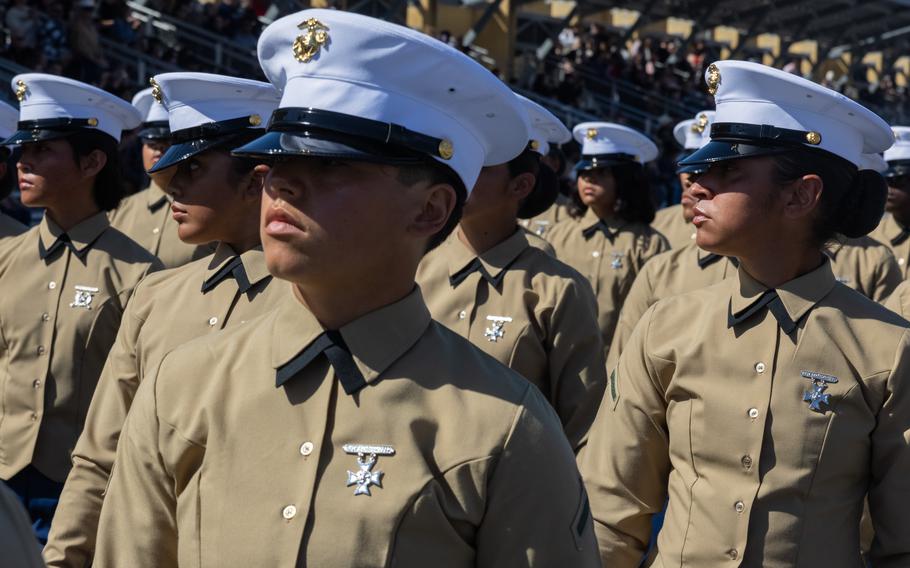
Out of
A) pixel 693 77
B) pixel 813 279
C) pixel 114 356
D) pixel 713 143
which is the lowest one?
pixel 114 356

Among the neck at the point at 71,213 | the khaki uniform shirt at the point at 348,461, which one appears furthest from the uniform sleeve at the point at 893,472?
the neck at the point at 71,213

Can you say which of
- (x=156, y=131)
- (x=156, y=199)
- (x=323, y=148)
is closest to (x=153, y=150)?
(x=156, y=131)

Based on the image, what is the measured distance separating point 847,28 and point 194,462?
33752 millimetres

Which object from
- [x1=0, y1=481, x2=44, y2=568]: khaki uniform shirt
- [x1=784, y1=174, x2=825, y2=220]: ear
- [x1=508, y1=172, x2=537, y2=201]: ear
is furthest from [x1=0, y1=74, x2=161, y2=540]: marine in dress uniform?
[x1=0, y1=481, x2=44, y2=568]: khaki uniform shirt

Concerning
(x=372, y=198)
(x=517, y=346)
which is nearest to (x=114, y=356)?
(x=517, y=346)

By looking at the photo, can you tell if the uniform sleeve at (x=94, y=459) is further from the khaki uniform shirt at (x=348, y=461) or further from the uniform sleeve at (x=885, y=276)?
the uniform sleeve at (x=885, y=276)

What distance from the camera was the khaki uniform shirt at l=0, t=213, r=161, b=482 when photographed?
4.72 meters

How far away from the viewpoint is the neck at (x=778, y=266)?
11.5ft

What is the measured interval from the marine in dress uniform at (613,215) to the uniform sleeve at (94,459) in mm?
5142

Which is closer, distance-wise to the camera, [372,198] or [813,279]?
[372,198]

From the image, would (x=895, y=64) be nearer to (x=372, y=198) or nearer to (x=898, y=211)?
(x=898, y=211)

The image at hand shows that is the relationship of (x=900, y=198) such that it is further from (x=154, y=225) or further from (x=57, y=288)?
(x=57, y=288)

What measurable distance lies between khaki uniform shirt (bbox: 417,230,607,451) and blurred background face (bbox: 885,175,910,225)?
4369 millimetres

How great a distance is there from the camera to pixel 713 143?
11.6 feet
